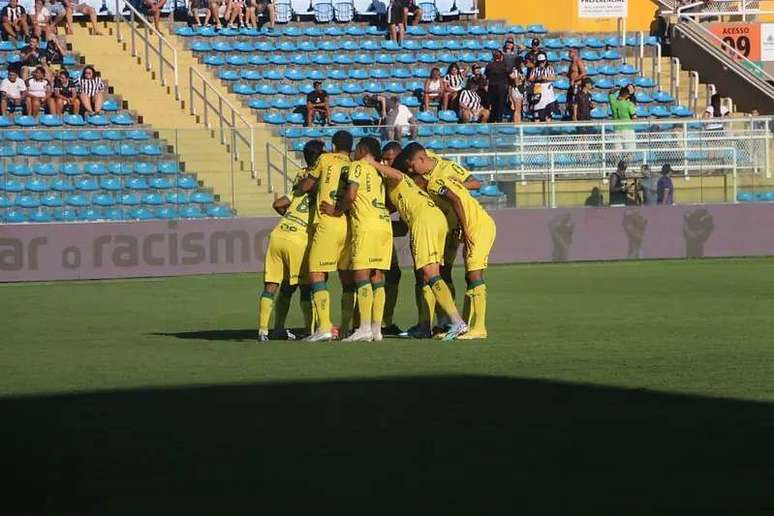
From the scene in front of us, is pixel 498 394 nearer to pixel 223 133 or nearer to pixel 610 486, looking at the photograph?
pixel 610 486

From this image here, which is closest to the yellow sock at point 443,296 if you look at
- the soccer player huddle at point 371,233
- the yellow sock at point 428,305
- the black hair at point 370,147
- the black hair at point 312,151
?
the soccer player huddle at point 371,233

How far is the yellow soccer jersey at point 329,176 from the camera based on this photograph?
44.7ft

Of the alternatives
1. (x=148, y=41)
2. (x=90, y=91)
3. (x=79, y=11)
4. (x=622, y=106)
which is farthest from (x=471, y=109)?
(x=79, y=11)

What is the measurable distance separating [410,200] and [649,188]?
49.9ft

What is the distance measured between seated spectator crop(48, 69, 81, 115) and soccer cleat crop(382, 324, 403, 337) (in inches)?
635

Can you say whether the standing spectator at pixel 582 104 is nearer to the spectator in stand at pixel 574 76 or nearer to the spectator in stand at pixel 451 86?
the spectator in stand at pixel 574 76

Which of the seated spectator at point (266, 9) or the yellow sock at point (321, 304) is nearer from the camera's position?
the yellow sock at point (321, 304)

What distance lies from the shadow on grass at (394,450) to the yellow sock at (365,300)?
11.6 feet

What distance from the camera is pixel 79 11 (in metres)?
33.7

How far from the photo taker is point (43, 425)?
28.7ft

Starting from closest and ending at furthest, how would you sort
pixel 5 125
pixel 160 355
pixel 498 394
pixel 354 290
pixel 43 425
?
1. pixel 43 425
2. pixel 498 394
3. pixel 160 355
4. pixel 354 290
5. pixel 5 125

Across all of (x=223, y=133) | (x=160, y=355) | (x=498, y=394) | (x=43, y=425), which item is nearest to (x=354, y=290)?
(x=160, y=355)

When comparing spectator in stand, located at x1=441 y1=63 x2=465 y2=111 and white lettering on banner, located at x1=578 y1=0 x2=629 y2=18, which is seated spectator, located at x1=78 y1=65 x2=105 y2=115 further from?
white lettering on banner, located at x1=578 y1=0 x2=629 y2=18

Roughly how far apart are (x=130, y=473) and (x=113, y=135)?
66.3 feet
